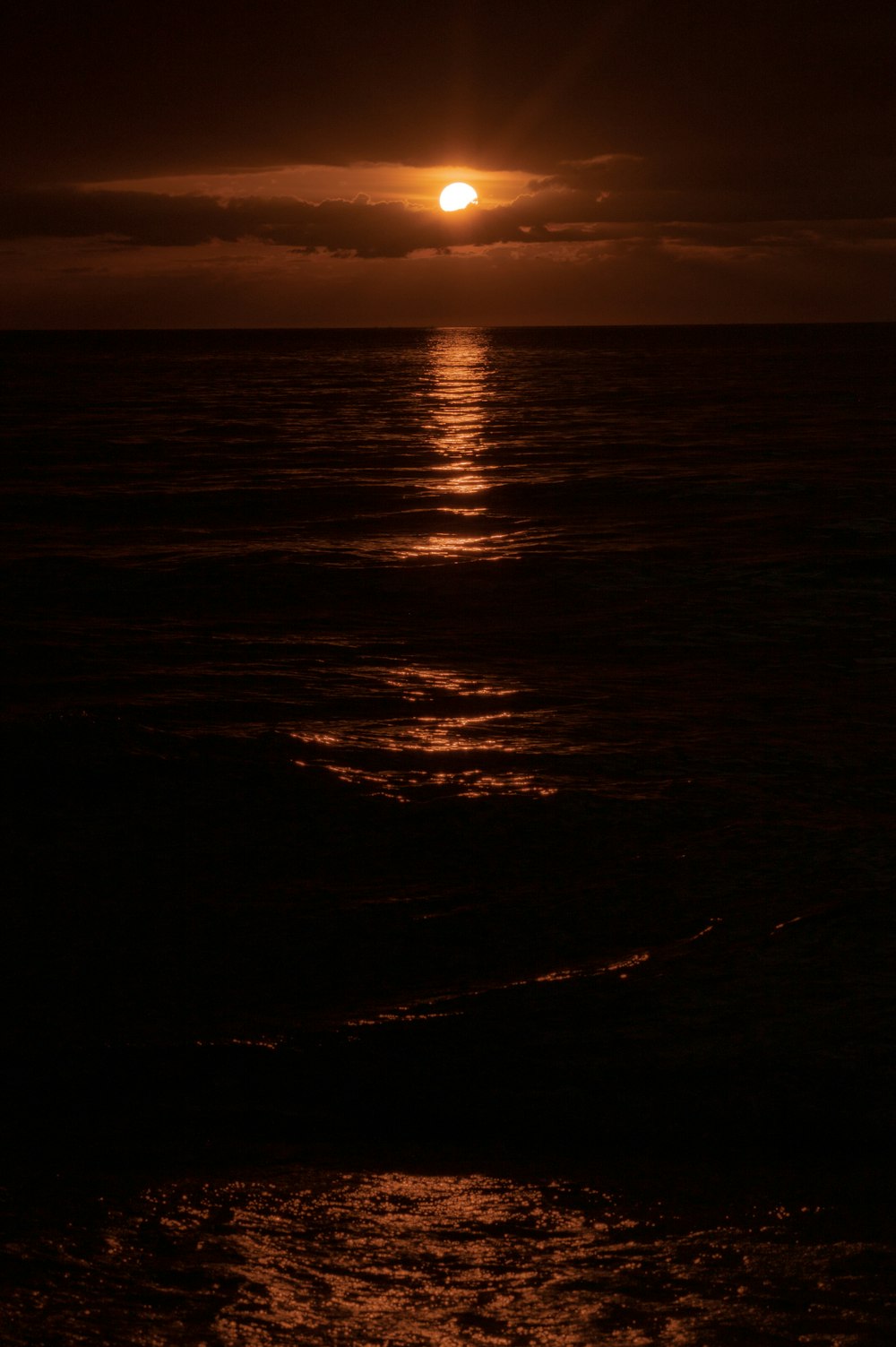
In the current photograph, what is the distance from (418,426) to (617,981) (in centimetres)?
3852

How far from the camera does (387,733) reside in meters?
8.55

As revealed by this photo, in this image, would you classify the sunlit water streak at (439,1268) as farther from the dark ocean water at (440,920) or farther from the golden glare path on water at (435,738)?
the golden glare path on water at (435,738)

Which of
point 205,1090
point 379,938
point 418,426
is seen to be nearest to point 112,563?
point 379,938

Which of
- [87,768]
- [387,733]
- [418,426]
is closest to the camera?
[87,768]

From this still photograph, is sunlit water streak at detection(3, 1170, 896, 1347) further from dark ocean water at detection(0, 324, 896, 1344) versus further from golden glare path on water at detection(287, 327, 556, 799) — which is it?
golden glare path on water at detection(287, 327, 556, 799)

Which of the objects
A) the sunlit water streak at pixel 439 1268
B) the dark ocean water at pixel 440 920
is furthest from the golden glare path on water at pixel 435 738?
the sunlit water streak at pixel 439 1268

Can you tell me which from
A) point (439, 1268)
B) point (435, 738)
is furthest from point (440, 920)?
point (435, 738)

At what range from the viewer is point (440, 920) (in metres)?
5.75

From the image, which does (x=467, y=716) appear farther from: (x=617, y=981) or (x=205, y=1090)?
(x=205, y=1090)

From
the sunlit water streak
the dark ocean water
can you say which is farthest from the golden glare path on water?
the sunlit water streak

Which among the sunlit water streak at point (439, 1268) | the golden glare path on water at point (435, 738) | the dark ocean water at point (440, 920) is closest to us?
the sunlit water streak at point (439, 1268)

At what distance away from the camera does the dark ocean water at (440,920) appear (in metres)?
3.39

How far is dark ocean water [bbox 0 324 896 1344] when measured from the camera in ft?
11.1

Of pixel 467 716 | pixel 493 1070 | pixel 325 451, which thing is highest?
pixel 325 451
